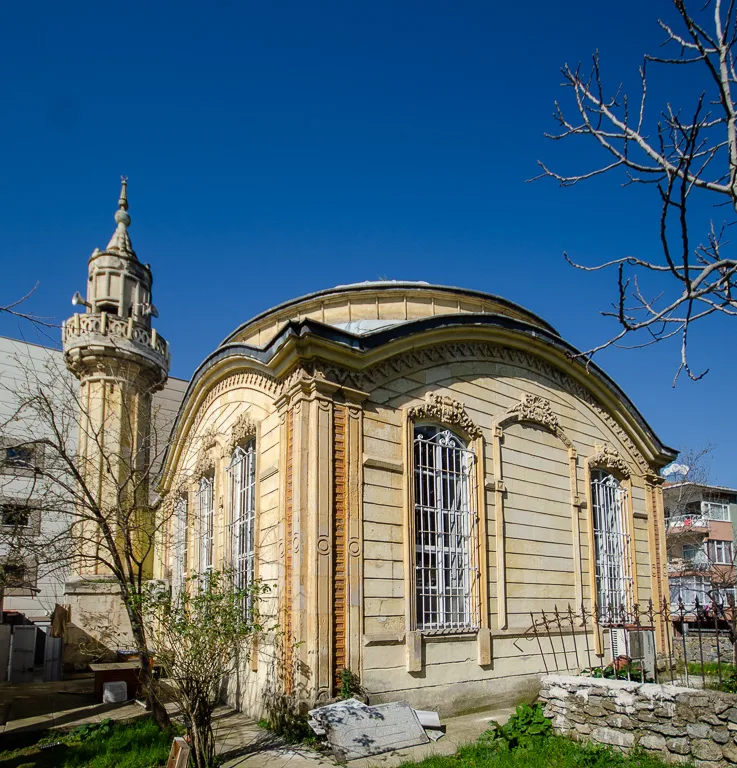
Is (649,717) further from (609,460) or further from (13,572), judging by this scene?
(13,572)

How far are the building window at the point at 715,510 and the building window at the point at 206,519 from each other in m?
32.0

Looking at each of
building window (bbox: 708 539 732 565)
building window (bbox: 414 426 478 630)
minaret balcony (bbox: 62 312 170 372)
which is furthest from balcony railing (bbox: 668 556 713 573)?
minaret balcony (bbox: 62 312 170 372)

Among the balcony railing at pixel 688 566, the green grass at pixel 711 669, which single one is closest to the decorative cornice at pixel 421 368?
the green grass at pixel 711 669

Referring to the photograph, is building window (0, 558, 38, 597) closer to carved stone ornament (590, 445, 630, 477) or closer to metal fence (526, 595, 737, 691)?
metal fence (526, 595, 737, 691)

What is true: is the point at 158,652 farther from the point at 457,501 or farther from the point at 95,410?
the point at 95,410

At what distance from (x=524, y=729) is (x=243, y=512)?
510 cm

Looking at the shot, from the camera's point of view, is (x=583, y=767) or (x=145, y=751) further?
(x=145, y=751)

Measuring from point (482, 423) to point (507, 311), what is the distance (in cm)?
313

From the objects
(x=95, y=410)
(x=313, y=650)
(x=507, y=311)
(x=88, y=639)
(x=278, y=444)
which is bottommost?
(x=88, y=639)

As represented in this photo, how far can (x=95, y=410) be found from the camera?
1748 cm

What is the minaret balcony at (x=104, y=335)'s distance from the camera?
1739 cm

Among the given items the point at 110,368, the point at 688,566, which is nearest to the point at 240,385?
the point at 110,368

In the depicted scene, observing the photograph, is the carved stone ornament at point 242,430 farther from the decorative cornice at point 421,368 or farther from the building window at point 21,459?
the building window at point 21,459

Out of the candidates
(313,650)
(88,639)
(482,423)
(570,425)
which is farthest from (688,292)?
(88,639)
